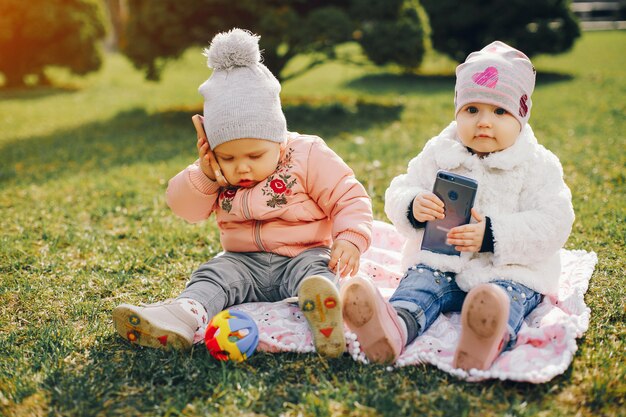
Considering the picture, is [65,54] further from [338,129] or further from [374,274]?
[374,274]

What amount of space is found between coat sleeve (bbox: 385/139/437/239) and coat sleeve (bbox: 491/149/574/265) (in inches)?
14.5

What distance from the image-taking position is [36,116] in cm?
973

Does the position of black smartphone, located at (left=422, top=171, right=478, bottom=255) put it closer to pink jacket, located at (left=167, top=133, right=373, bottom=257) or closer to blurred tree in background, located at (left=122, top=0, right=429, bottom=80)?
pink jacket, located at (left=167, top=133, right=373, bottom=257)

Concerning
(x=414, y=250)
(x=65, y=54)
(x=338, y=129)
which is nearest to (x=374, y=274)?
(x=414, y=250)

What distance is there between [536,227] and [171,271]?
1.88 meters

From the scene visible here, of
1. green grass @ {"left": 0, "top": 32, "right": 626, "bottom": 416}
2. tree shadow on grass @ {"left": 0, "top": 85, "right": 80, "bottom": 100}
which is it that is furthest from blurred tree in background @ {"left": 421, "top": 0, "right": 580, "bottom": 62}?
tree shadow on grass @ {"left": 0, "top": 85, "right": 80, "bottom": 100}

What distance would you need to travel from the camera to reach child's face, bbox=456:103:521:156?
2.47 metres

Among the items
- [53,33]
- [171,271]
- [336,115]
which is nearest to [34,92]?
[53,33]

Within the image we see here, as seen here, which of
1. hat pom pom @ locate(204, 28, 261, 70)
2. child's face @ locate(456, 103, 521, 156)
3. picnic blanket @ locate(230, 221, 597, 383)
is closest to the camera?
picnic blanket @ locate(230, 221, 597, 383)

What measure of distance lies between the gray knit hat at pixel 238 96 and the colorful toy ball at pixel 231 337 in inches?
30.2

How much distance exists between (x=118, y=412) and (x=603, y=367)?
167cm

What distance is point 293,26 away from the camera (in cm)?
751

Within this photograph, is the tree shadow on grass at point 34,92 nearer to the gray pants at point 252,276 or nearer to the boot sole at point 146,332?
the gray pants at point 252,276

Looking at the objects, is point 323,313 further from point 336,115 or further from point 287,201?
point 336,115
